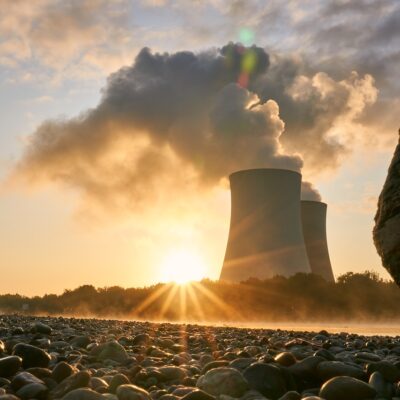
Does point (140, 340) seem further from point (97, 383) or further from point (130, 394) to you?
point (130, 394)

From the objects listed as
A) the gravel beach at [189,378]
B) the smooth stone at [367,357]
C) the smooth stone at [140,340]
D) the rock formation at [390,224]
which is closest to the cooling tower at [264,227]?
the smooth stone at [140,340]

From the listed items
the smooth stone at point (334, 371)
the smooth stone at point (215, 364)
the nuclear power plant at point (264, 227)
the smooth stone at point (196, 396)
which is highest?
the nuclear power plant at point (264, 227)

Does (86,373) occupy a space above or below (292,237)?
below

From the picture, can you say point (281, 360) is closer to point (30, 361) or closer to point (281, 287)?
point (30, 361)

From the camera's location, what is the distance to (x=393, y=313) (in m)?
18.9

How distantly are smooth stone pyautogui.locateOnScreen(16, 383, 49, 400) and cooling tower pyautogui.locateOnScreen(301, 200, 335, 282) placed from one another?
22043 millimetres

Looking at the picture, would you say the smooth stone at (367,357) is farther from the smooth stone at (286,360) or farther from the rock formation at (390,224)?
the smooth stone at (286,360)

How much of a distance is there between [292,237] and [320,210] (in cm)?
656

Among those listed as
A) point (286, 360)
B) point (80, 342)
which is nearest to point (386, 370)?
point (286, 360)

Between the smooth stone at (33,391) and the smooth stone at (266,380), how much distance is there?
0.89m

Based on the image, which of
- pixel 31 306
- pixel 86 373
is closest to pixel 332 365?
pixel 86 373

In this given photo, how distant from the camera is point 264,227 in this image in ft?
58.3

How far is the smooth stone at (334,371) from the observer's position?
8.55 ft

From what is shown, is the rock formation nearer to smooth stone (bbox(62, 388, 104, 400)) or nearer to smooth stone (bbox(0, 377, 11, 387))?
smooth stone (bbox(62, 388, 104, 400))
